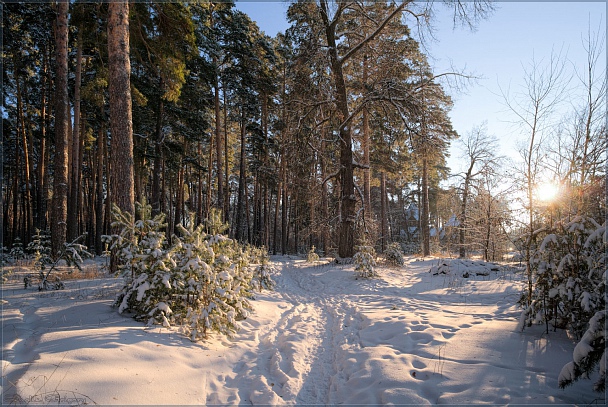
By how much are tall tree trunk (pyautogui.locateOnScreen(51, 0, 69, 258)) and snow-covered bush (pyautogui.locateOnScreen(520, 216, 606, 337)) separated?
11.3m

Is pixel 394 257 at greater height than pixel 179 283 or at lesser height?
lesser

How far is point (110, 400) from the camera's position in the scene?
6.64ft

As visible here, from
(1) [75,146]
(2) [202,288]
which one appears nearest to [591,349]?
(2) [202,288]

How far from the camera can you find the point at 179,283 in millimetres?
3611

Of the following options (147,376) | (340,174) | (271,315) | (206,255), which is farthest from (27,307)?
(340,174)

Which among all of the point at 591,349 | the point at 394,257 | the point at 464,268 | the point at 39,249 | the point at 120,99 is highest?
the point at 120,99

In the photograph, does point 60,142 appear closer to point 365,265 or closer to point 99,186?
point 99,186

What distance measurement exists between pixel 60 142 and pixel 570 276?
1215 centimetres

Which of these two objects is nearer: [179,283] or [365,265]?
[179,283]

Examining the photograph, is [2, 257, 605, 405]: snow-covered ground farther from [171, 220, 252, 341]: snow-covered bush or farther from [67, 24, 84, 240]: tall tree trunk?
[67, 24, 84, 240]: tall tree trunk

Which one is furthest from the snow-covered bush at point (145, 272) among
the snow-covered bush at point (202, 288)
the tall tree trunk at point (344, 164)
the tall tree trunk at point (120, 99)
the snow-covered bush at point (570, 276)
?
the tall tree trunk at point (344, 164)

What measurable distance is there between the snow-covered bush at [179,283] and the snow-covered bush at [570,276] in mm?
3927

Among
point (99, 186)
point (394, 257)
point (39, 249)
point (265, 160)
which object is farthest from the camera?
point (265, 160)

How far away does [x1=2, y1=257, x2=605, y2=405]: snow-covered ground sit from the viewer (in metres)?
2.23
